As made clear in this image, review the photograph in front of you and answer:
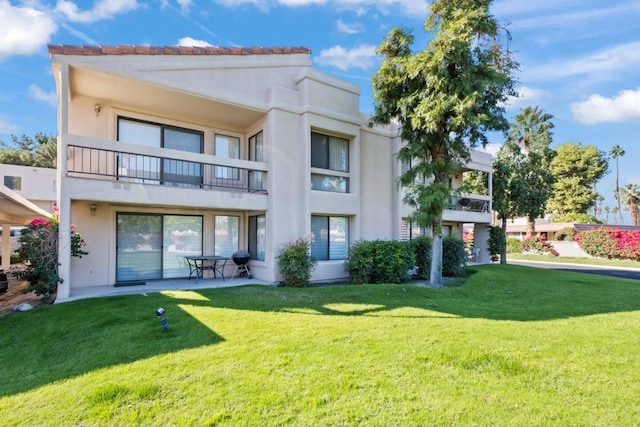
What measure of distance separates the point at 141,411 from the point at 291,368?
171 cm

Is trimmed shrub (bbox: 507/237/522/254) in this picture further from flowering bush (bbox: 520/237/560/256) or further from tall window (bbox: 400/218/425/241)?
tall window (bbox: 400/218/425/241)

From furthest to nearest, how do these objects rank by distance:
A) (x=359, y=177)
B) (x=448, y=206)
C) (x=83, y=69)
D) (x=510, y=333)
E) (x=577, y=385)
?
(x=359, y=177)
(x=448, y=206)
(x=83, y=69)
(x=510, y=333)
(x=577, y=385)

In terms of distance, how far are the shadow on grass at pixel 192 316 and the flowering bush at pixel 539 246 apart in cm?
2124

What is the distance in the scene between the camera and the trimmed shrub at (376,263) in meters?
11.5

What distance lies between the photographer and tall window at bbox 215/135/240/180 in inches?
470

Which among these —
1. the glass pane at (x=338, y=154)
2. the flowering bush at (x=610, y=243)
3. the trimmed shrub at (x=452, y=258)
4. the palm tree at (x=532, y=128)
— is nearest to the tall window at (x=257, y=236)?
the glass pane at (x=338, y=154)

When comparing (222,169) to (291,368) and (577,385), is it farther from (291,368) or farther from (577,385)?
(577,385)

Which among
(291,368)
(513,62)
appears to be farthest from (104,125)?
(513,62)

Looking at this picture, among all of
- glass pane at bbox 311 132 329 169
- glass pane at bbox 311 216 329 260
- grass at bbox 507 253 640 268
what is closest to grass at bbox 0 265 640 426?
glass pane at bbox 311 216 329 260

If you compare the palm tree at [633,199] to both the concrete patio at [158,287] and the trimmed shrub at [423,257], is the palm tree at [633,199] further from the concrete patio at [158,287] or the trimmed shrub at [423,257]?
the concrete patio at [158,287]

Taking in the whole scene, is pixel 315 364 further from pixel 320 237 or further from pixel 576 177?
pixel 576 177

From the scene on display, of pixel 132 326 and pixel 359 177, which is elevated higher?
pixel 359 177

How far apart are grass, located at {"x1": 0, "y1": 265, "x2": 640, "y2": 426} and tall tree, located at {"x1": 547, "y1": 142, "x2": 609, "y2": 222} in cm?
3439

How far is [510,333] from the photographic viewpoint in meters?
5.66
